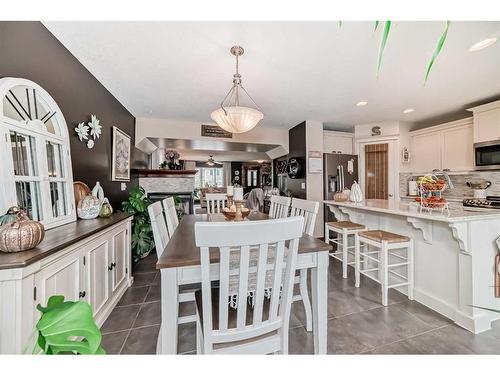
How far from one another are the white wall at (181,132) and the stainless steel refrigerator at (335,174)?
3.77 feet

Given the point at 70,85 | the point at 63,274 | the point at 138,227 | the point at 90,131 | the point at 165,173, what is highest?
the point at 70,85

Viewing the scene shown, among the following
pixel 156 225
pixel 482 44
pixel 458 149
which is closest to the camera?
pixel 156 225

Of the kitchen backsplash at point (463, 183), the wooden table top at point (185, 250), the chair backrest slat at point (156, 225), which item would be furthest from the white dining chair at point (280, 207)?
the kitchen backsplash at point (463, 183)

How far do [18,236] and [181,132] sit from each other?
3.28 metres

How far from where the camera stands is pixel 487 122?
301 cm

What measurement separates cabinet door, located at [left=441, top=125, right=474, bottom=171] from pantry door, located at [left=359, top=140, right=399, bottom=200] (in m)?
0.71

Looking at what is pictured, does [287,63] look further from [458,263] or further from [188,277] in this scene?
[458,263]

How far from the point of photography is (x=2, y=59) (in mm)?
1263

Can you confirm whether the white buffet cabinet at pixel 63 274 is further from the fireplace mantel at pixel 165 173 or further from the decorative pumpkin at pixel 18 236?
the fireplace mantel at pixel 165 173

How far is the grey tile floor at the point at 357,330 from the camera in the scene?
1408 mm

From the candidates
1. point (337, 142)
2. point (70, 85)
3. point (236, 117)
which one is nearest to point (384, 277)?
point (236, 117)

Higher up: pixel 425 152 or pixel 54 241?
pixel 425 152
